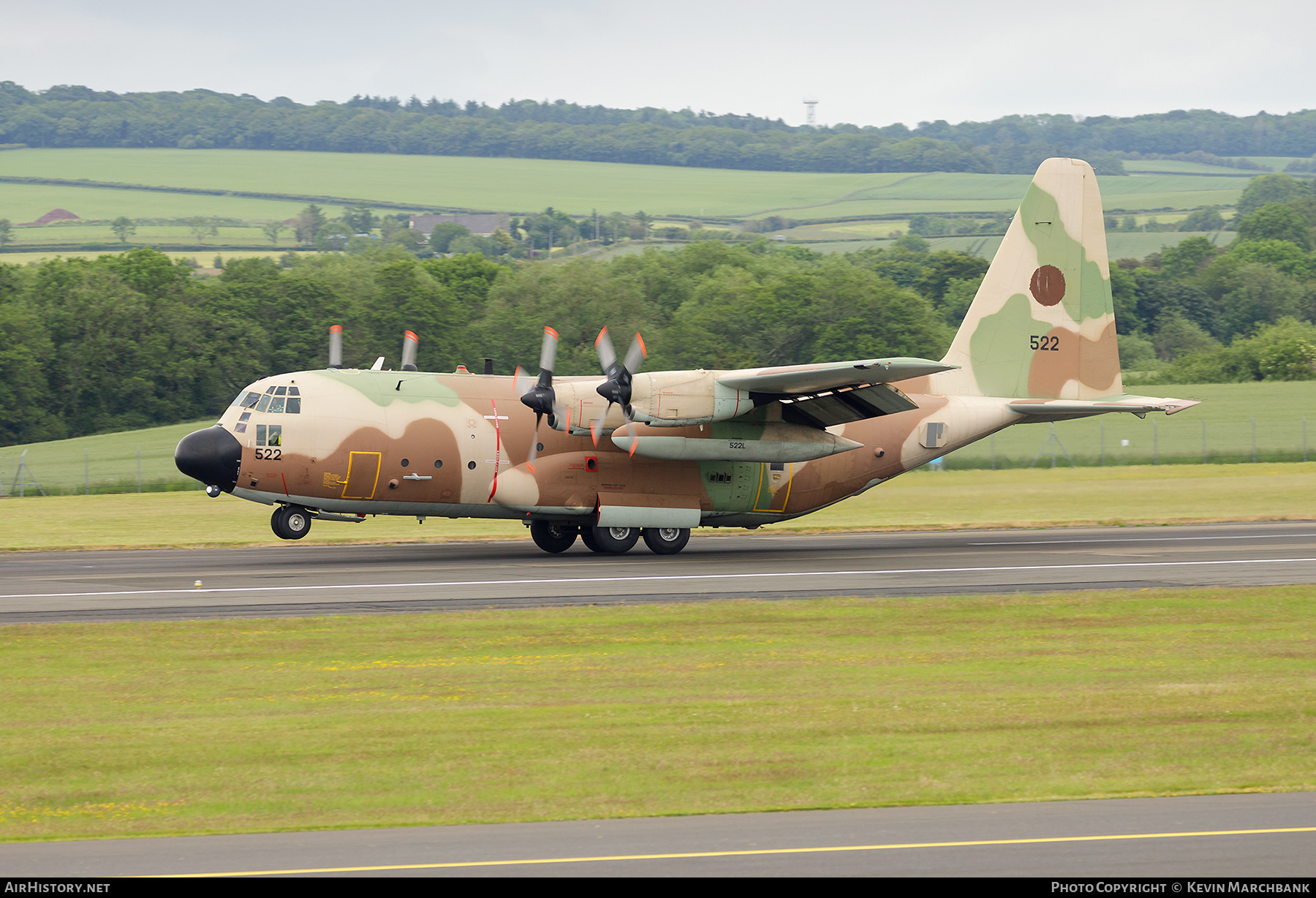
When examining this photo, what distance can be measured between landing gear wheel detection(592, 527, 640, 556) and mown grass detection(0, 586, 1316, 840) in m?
7.84

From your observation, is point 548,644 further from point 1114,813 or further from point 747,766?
point 1114,813

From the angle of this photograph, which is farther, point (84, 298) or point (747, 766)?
point (84, 298)

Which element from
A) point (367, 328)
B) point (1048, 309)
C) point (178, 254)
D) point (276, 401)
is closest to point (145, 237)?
point (178, 254)

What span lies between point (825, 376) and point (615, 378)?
4.55m

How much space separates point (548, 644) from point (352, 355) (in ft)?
238

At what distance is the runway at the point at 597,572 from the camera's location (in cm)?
2256

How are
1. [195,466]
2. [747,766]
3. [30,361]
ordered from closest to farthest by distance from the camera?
[747,766] → [195,466] → [30,361]

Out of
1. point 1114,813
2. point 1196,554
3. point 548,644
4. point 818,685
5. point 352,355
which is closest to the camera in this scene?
point 1114,813

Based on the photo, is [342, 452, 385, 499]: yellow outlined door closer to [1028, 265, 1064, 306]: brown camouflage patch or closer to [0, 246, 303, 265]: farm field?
[1028, 265, 1064, 306]: brown camouflage patch

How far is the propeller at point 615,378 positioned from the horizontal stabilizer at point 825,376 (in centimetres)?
199

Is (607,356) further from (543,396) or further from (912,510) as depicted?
(912,510)

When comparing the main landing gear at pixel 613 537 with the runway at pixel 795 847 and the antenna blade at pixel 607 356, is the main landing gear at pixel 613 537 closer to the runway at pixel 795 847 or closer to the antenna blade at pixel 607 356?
the antenna blade at pixel 607 356

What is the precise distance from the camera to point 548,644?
19.0 meters
